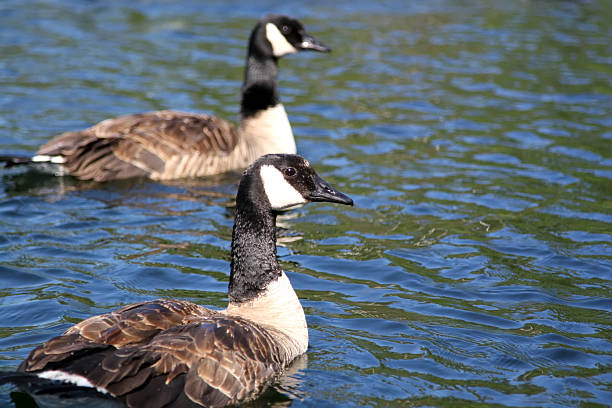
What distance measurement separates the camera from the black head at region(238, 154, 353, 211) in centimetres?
749

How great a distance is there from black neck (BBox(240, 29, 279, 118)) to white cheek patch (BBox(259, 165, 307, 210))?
5581 millimetres

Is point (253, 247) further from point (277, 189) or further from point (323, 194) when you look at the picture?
point (323, 194)

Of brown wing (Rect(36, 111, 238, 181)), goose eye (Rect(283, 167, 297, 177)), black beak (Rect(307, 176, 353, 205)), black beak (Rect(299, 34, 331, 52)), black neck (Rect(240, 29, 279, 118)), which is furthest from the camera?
black beak (Rect(299, 34, 331, 52))

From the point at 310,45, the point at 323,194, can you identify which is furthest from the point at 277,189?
the point at 310,45

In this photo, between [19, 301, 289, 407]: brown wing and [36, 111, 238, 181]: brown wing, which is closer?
[19, 301, 289, 407]: brown wing

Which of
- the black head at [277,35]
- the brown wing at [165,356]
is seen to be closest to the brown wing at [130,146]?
the black head at [277,35]

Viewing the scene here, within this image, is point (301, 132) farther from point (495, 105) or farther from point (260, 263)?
point (260, 263)

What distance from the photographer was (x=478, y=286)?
29.4 ft

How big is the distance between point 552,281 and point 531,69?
33.9 ft

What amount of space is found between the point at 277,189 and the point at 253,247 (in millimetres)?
555

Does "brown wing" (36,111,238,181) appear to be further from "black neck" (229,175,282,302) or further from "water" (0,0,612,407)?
"black neck" (229,175,282,302)

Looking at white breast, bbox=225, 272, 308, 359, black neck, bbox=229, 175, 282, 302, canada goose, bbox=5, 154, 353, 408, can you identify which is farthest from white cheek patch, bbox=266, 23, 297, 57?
white breast, bbox=225, 272, 308, 359

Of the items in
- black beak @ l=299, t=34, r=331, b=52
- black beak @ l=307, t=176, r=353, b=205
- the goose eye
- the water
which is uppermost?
black beak @ l=299, t=34, r=331, b=52

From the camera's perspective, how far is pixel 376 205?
37.4 ft
